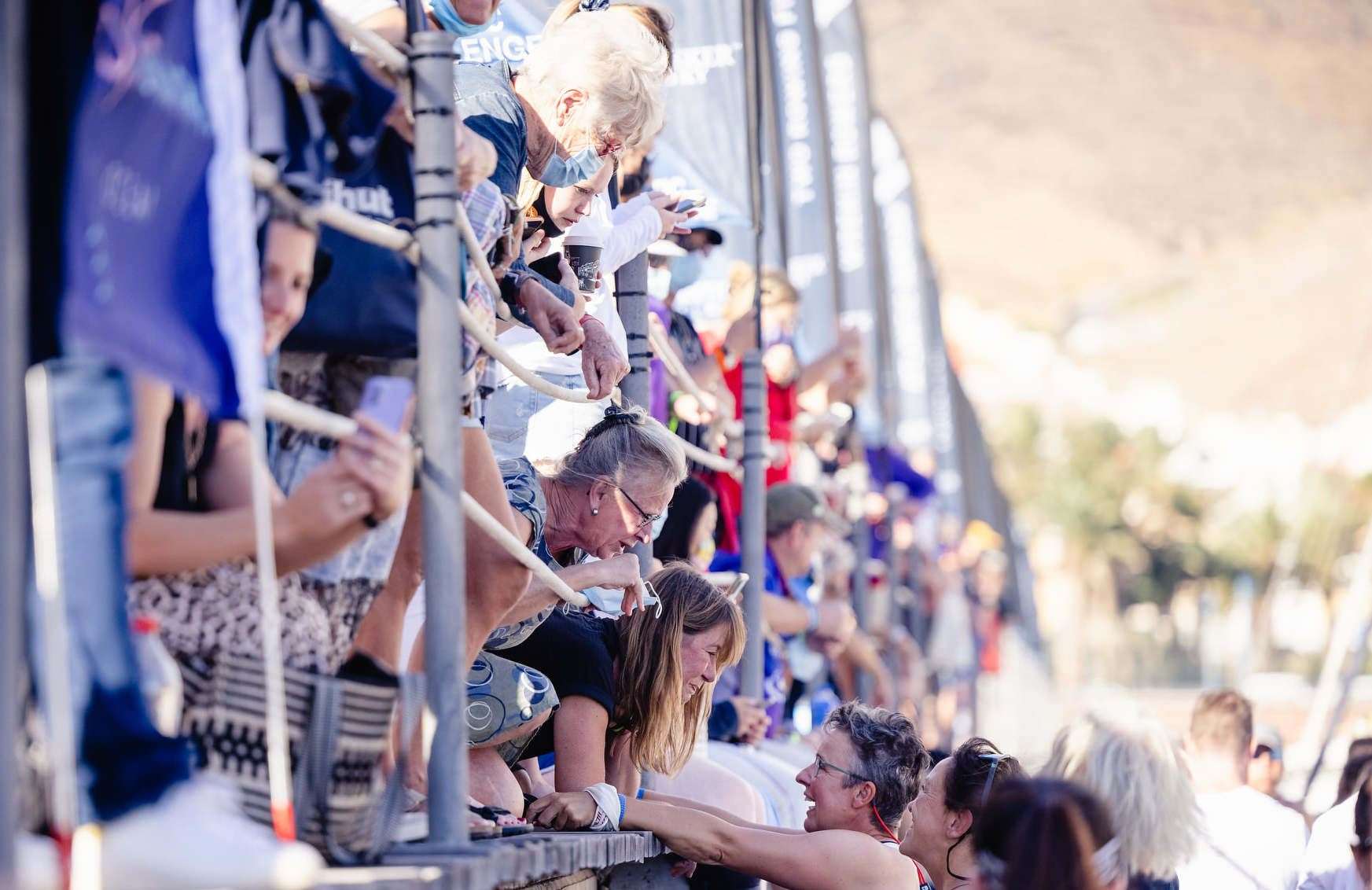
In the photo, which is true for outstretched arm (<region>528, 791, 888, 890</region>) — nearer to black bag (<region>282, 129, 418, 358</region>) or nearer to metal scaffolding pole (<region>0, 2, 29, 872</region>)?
black bag (<region>282, 129, 418, 358</region>)

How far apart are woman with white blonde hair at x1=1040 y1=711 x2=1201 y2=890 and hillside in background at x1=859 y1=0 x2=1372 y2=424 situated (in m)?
111

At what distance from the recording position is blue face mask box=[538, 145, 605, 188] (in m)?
3.87

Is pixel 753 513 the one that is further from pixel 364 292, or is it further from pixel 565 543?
pixel 364 292

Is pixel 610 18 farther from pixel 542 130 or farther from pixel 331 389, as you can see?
pixel 331 389

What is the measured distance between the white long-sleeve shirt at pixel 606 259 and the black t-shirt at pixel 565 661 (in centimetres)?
63

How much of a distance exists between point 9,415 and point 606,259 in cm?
311

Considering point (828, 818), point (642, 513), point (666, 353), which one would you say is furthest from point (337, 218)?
point (666, 353)

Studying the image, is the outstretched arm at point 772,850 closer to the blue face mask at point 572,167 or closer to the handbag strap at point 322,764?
the blue face mask at point 572,167

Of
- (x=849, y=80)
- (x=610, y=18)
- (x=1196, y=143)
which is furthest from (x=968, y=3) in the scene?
(x=610, y=18)

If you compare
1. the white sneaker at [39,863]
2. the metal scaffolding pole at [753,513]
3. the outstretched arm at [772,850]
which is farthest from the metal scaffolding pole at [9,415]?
the metal scaffolding pole at [753,513]

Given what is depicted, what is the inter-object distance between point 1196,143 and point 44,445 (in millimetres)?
129950

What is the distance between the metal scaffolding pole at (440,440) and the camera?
8.86 ft

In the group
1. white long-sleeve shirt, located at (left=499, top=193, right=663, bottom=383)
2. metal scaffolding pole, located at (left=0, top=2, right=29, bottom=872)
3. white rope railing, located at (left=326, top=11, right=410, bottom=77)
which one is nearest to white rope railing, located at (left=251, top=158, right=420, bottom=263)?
white rope railing, located at (left=326, top=11, right=410, bottom=77)

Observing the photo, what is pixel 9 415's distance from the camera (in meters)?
1.69
